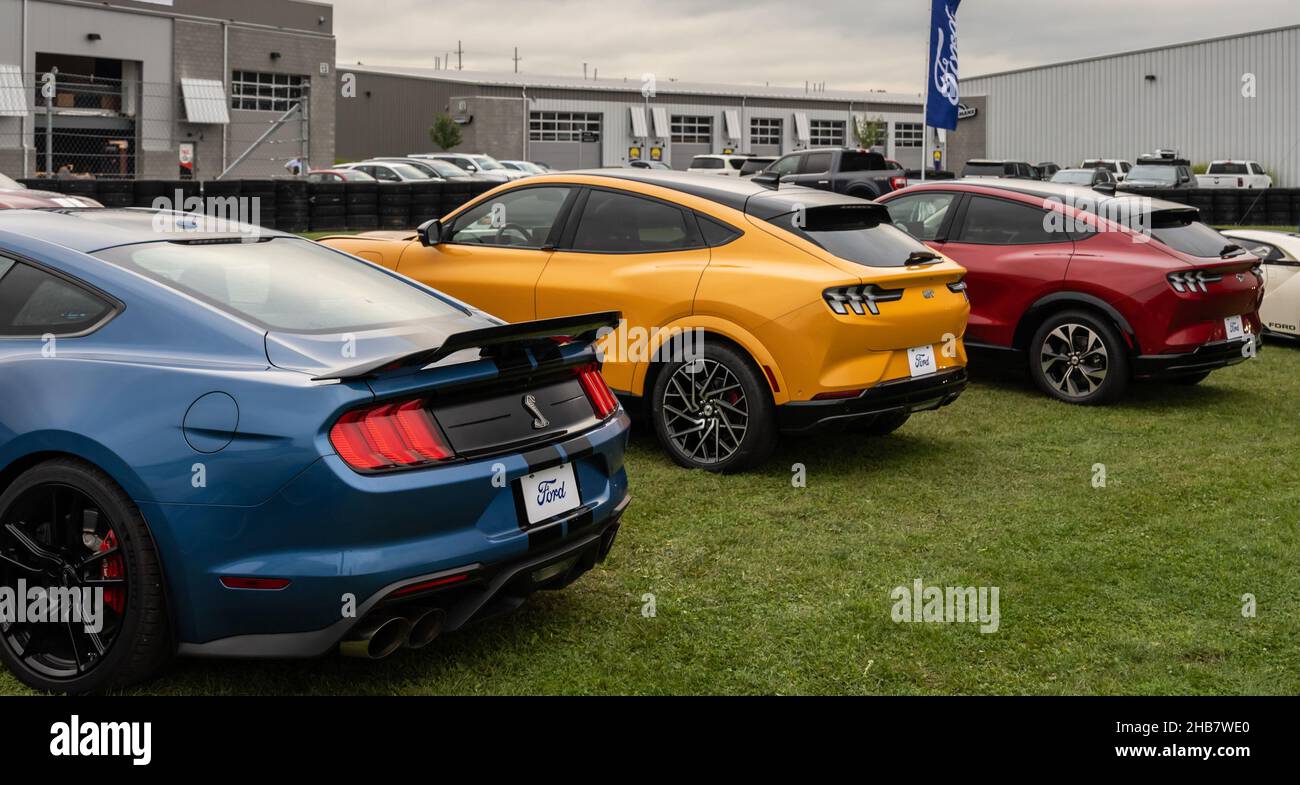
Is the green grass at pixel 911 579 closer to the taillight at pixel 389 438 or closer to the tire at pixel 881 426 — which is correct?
the tire at pixel 881 426

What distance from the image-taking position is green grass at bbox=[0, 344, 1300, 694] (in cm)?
410

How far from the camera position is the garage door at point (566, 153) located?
68.5 metres

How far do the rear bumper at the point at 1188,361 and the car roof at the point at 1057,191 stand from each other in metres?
1.07

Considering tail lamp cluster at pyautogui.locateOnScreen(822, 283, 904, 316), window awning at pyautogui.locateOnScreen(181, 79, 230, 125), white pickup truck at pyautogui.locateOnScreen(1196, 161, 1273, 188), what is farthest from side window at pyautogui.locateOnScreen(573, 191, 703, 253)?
window awning at pyautogui.locateOnScreen(181, 79, 230, 125)

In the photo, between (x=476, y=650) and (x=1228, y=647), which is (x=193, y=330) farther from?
(x=1228, y=647)

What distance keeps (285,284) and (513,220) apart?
3399 millimetres

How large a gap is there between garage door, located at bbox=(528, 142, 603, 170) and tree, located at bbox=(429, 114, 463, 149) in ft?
13.1

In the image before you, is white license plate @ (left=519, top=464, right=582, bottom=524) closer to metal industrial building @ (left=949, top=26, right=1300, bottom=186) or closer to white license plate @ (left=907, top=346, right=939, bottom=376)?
white license plate @ (left=907, top=346, right=939, bottom=376)

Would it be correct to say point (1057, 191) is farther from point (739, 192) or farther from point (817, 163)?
point (817, 163)

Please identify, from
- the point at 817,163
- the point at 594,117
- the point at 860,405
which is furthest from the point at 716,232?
the point at 594,117

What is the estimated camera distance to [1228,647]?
4391 mm
